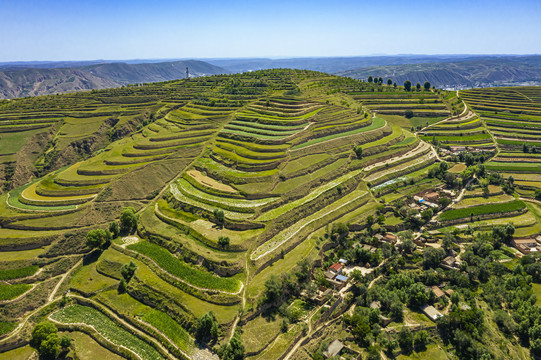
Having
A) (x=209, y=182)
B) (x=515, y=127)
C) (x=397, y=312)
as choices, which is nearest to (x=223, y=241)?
(x=209, y=182)

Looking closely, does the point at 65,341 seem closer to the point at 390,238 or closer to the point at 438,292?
the point at 438,292

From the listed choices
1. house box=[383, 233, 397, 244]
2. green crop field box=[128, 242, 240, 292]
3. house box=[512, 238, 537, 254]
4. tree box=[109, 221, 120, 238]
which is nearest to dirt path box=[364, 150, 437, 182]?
house box=[383, 233, 397, 244]

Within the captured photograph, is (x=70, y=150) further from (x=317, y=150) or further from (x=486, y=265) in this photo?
(x=486, y=265)

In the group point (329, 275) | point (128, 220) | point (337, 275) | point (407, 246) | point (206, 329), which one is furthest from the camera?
point (128, 220)

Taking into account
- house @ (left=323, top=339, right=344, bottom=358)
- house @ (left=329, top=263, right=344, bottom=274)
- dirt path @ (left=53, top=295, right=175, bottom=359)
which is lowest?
house @ (left=323, top=339, right=344, bottom=358)

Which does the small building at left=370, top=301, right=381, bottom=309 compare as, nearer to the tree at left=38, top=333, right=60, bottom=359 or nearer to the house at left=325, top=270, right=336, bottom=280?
the house at left=325, top=270, right=336, bottom=280

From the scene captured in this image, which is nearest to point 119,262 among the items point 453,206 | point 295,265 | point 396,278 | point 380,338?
point 295,265
